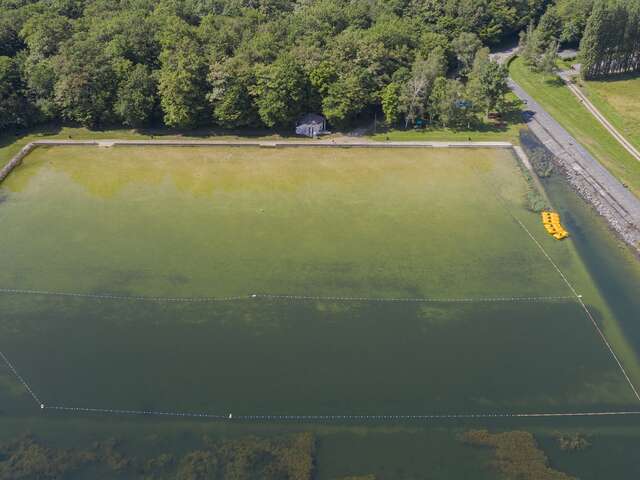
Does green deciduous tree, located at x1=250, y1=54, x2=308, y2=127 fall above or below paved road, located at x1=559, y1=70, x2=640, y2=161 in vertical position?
above

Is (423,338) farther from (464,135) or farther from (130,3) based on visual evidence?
(130,3)

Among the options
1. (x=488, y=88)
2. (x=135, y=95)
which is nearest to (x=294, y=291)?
(x=135, y=95)

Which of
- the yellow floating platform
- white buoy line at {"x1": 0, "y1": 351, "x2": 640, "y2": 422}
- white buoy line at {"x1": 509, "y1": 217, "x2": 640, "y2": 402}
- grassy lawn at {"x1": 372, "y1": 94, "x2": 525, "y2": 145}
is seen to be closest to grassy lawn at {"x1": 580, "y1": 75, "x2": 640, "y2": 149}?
grassy lawn at {"x1": 372, "y1": 94, "x2": 525, "y2": 145}

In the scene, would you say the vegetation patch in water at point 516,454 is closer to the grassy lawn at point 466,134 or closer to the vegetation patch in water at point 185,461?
the vegetation patch in water at point 185,461

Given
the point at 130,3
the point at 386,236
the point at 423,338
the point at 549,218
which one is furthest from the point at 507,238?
the point at 130,3

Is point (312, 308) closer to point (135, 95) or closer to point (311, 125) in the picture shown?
point (311, 125)

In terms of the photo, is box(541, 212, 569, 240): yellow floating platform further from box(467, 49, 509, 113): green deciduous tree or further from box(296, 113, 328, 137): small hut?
box(296, 113, 328, 137): small hut

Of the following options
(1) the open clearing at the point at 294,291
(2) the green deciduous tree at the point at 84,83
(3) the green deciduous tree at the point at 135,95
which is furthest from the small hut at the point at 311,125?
(2) the green deciduous tree at the point at 84,83
